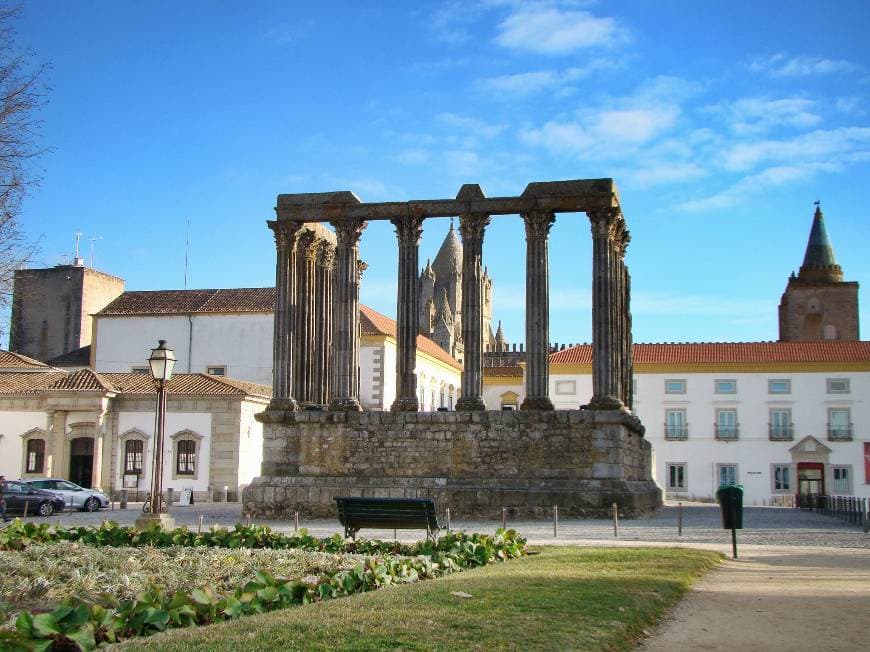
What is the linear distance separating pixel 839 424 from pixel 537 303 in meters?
33.5

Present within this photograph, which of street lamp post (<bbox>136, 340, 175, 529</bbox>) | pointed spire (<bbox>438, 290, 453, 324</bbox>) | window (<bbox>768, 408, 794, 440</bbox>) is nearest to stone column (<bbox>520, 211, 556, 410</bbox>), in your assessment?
street lamp post (<bbox>136, 340, 175, 529</bbox>)

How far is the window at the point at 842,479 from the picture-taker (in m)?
53.1

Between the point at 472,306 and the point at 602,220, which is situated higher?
the point at 602,220

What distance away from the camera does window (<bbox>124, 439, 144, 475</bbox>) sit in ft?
132

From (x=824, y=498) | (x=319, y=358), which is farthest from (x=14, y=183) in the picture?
(x=824, y=498)

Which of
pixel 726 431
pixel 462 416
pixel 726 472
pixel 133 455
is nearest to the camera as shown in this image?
pixel 462 416

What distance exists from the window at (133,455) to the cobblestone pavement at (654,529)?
36.1ft

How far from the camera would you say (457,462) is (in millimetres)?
26453

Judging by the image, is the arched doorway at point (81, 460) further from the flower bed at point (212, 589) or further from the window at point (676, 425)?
the window at point (676, 425)

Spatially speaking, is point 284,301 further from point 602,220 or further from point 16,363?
point 16,363

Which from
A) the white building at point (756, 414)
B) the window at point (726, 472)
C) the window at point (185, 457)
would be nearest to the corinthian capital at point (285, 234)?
the window at point (185, 457)

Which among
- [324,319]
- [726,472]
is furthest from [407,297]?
[726,472]

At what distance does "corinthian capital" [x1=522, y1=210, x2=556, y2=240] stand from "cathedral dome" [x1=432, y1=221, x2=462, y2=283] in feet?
219

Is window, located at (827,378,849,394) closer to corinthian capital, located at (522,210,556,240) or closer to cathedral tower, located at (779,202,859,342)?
cathedral tower, located at (779,202,859,342)
